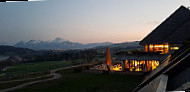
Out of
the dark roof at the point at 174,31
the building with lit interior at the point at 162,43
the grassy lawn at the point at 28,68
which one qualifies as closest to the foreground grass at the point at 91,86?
the building with lit interior at the point at 162,43

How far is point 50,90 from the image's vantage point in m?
18.3

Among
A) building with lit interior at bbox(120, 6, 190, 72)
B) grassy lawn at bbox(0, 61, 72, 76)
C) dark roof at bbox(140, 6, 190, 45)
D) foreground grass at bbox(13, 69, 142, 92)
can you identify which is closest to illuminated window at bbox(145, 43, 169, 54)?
building with lit interior at bbox(120, 6, 190, 72)

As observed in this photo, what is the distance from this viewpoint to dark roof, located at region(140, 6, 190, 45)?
25281 mm

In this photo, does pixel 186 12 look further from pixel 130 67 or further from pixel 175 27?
pixel 130 67

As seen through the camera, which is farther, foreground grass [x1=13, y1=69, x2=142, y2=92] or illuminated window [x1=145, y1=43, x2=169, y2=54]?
illuminated window [x1=145, y1=43, x2=169, y2=54]

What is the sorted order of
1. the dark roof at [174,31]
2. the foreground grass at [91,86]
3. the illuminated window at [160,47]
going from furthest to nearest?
the illuminated window at [160,47] → the dark roof at [174,31] → the foreground grass at [91,86]

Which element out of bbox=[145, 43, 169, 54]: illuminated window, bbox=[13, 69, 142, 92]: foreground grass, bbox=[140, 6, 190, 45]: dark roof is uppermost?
bbox=[140, 6, 190, 45]: dark roof

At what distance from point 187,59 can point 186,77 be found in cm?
45

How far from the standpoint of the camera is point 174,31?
2667 cm

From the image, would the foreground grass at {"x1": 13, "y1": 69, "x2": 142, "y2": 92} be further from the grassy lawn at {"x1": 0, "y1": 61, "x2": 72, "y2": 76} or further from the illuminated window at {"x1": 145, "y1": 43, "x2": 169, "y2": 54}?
the grassy lawn at {"x1": 0, "y1": 61, "x2": 72, "y2": 76}

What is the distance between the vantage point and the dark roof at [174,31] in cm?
2528

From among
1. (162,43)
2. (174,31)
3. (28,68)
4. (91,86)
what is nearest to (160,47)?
(162,43)

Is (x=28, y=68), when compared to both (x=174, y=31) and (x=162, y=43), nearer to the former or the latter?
(x=162, y=43)

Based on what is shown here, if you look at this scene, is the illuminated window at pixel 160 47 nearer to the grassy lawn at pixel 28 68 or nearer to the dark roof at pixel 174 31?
the dark roof at pixel 174 31
